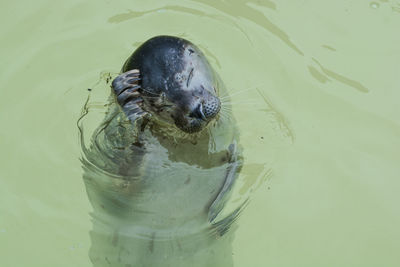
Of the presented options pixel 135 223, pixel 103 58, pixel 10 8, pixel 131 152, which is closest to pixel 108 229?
pixel 135 223

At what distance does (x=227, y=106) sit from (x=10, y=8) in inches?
101

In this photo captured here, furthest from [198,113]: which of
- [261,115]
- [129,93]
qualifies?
[261,115]

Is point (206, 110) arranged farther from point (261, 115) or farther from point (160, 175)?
point (261, 115)

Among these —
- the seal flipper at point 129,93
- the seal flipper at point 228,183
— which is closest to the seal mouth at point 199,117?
the seal flipper at point 129,93

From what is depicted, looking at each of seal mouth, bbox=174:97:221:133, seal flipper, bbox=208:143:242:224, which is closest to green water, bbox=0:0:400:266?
seal flipper, bbox=208:143:242:224

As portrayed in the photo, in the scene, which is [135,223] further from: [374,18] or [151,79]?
[374,18]

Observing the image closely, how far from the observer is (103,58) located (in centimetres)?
485

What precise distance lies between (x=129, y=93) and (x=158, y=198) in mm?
828

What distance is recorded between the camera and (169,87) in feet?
11.7

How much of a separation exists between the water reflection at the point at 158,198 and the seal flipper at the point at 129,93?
0.68 ft

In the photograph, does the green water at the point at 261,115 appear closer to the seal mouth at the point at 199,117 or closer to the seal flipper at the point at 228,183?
the seal flipper at the point at 228,183

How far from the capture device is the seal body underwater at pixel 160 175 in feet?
11.9

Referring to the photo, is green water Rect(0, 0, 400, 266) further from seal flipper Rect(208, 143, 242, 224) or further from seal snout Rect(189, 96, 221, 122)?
seal snout Rect(189, 96, 221, 122)

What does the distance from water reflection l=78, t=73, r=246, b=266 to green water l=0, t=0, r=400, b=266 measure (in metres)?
0.18
